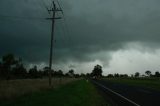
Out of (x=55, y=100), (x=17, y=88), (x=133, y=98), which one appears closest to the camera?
(x=55, y=100)

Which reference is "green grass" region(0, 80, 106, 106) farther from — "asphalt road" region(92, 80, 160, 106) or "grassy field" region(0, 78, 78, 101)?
"grassy field" region(0, 78, 78, 101)

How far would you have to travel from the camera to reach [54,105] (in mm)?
16203

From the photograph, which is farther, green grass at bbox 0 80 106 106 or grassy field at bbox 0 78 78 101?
grassy field at bbox 0 78 78 101

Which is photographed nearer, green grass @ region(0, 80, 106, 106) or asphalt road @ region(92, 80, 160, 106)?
green grass @ region(0, 80, 106, 106)

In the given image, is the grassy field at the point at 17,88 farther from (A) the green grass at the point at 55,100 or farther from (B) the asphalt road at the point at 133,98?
(B) the asphalt road at the point at 133,98

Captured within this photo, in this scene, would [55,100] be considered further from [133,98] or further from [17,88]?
[17,88]

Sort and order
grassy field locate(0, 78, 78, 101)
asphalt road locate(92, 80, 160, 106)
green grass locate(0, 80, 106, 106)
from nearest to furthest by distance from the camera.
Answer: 1. green grass locate(0, 80, 106, 106)
2. asphalt road locate(92, 80, 160, 106)
3. grassy field locate(0, 78, 78, 101)

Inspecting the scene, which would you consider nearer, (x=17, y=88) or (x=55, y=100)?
(x=55, y=100)

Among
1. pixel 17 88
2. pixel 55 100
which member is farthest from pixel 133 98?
pixel 17 88

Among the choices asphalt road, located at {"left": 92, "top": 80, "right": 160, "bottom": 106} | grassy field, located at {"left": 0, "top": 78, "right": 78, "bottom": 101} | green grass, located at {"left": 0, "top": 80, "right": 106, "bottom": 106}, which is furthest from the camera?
grassy field, located at {"left": 0, "top": 78, "right": 78, "bottom": 101}

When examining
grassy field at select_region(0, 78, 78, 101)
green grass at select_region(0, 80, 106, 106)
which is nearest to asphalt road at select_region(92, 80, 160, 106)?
green grass at select_region(0, 80, 106, 106)

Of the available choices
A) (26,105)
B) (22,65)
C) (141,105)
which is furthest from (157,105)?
(22,65)

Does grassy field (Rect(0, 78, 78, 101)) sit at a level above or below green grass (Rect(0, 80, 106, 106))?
above

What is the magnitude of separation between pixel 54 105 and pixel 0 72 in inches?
3632
